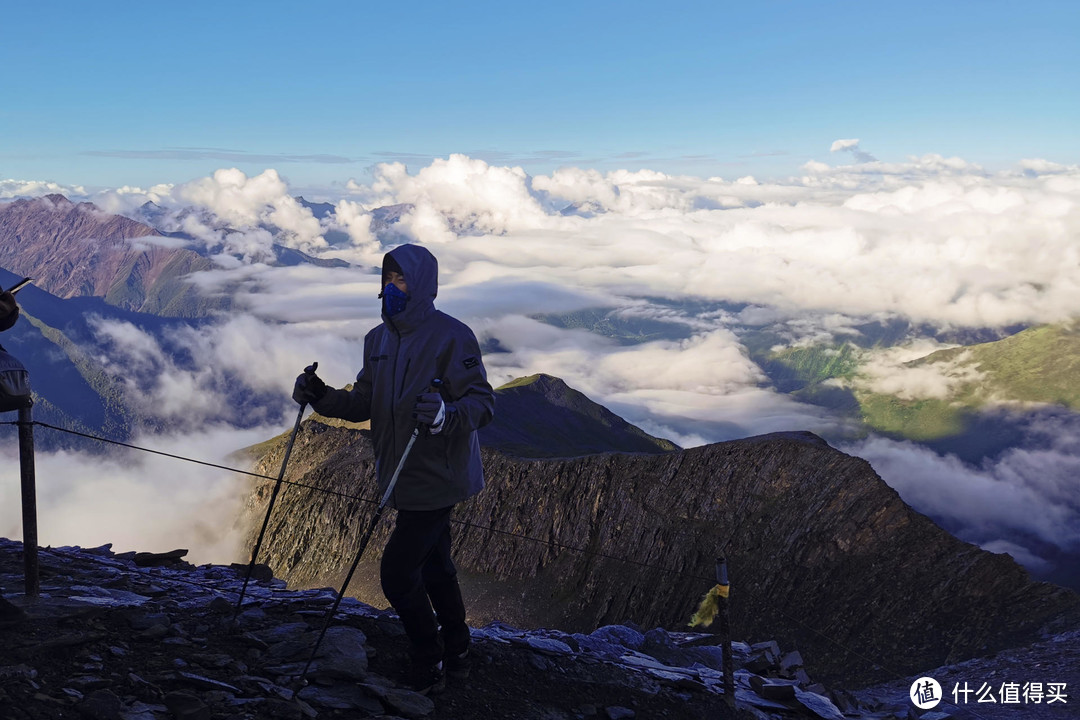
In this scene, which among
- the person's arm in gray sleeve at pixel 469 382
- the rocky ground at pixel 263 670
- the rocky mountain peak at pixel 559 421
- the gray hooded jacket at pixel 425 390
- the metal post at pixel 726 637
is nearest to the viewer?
the rocky ground at pixel 263 670

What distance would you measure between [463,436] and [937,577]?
131 feet

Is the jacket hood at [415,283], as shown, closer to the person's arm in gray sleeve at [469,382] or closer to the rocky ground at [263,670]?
the person's arm in gray sleeve at [469,382]

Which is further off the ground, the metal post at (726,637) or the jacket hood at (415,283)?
the jacket hood at (415,283)

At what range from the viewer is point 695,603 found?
50.2m

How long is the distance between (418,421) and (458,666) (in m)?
2.85

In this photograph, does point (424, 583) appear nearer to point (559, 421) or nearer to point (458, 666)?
point (458, 666)

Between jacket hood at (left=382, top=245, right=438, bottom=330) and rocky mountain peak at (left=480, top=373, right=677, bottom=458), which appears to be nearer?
jacket hood at (left=382, top=245, right=438, bottom=330)

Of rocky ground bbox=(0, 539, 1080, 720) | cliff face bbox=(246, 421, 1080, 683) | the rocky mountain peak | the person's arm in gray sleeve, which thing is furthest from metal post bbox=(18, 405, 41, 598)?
the rocky mountain peak

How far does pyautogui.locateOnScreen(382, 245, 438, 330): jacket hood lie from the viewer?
758 cm

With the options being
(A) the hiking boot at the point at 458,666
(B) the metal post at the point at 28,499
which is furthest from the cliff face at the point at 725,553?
(B) the metal post at the point at 28,499

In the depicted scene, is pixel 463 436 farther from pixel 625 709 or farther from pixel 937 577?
pixel 937 577

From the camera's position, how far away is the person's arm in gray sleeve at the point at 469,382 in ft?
23.9

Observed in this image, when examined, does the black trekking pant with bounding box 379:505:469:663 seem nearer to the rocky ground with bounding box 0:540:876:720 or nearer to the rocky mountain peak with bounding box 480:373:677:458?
the rocky ground with bounding box 0:540:876:720

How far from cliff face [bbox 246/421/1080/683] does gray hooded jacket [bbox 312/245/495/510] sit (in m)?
21.5
